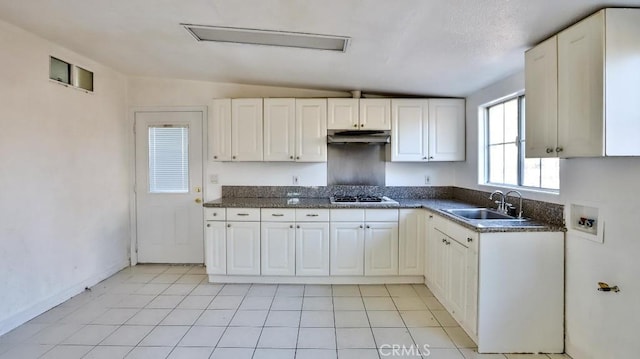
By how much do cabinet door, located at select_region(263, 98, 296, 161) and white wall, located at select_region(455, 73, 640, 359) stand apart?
2.54m

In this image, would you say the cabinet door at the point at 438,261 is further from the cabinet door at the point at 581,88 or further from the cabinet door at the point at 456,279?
the cabinet door at the point at 581,88

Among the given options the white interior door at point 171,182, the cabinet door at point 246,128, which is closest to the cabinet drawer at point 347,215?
the cabinet door at point 246,128

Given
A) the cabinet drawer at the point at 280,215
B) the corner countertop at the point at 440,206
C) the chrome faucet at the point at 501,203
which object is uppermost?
the chrome faucet at the point at 501,203

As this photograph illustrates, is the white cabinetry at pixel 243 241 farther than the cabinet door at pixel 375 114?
No

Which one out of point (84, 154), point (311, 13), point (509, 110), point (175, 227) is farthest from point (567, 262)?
point (84, 154)

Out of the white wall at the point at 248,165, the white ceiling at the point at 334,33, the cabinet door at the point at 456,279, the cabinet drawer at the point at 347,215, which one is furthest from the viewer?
the white wall at the point at 248,165

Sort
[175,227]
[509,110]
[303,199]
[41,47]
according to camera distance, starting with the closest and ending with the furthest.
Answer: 1. [41,47]
2. [509,110]
3. [303,199]
4. [175,227]

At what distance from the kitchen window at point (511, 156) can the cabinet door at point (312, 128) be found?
5.76ft

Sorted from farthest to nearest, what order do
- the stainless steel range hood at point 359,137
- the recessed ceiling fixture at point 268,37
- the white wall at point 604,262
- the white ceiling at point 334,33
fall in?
1. the stainless steel range hood at point 359,137
2. the recessed ceiling fixture at point 268,37
3. the white ceiling at point 334,33
4. the white wall at point 604,262

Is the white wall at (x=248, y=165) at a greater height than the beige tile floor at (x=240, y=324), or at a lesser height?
greater

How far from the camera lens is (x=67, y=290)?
3.14 metres

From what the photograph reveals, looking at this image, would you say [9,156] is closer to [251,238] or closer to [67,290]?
[67,290]

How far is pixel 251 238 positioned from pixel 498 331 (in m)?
2.35

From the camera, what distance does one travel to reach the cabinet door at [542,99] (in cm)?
200
